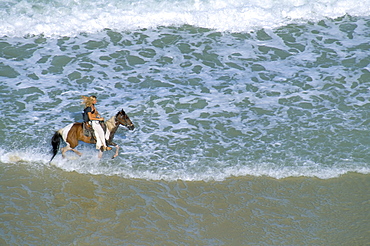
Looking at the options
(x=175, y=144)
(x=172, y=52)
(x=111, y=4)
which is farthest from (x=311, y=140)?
(x=111, y=4)

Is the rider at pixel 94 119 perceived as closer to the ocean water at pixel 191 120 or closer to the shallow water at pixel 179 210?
the ocean water at pixel 191 120

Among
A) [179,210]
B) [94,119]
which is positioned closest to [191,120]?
[94,119]

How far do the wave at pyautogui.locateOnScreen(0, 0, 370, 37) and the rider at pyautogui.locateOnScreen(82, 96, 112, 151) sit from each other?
19.1 feet

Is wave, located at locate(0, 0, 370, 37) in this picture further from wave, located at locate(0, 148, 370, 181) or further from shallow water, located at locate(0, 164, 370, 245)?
shallow water, located at locate(0, 164, 370, 245)

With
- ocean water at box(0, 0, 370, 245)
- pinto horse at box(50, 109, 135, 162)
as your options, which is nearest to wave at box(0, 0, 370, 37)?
ocean water at box(0, 0, 370, 245)

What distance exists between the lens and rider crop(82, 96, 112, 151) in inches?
286

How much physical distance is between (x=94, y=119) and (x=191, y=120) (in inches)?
91.0

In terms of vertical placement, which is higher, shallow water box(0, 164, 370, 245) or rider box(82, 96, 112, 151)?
rider box(82, 96, 112, 151)

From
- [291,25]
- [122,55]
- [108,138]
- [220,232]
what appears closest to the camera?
[220,232]

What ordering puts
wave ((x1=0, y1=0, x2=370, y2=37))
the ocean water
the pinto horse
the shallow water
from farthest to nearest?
wave ((x1=0, y1=0, x2=370, y2=37))
the pinto horse
the ocean water
the shallow water

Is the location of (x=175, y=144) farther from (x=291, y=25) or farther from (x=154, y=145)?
(x=291, y=25)

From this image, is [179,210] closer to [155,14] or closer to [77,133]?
[77,133]

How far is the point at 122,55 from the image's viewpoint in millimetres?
11492

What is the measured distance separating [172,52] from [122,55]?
4.39ft
